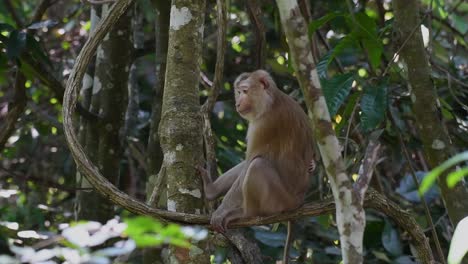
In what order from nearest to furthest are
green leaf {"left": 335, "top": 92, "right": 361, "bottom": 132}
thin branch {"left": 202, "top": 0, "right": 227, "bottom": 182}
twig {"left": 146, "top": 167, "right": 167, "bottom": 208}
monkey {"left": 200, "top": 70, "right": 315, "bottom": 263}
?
twig {"left": 146, "top": 167, "right": 167, "bottom": 208}
thin branch {"left": 202, "top": 0, "right": 227, "bottom": 182}
green leaf {"left": 335, "top": 92, "right": 361, "bottom": 132}
monkey {"left": 200, "top": 70, "right": 315, "bottom": 263}

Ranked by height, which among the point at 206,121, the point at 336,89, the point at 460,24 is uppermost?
the point at 460,24

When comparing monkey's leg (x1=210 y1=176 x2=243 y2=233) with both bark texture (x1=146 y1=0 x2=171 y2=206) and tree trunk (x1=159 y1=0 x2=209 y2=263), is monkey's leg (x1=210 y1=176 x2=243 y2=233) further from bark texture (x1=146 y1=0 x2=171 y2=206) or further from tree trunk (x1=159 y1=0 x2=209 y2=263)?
tree trunk (x1=159 y1=0 x2=209 y2=263)

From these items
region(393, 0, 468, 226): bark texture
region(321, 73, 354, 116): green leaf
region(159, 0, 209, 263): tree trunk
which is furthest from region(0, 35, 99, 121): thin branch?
region(393, 0, 468, 226): bark texture

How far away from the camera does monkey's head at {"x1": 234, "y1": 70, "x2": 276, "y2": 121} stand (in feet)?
18.7

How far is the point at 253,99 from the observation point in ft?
18.8

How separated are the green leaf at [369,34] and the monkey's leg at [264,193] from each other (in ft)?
3.64

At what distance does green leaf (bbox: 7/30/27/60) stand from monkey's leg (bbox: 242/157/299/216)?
1998 mm

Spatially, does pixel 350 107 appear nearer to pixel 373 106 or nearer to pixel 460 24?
pixel 373 106

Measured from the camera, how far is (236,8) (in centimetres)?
879

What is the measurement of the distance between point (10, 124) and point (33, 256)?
4.02 meters

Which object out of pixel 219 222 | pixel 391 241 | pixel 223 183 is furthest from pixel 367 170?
pixel 391 241

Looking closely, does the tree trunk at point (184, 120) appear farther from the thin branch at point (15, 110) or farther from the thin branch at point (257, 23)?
the thin branch at point (15, 110)

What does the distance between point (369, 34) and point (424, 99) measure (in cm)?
66

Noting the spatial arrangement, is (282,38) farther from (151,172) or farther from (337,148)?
(337,148)
